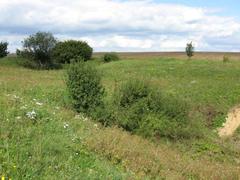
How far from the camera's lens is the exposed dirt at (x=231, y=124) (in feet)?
77.6

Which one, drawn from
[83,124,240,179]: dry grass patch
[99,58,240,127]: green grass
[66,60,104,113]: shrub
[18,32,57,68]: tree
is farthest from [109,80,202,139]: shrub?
[18,32,57,68]: tree

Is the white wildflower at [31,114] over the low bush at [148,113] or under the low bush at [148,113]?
over

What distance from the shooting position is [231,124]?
81.3 feet

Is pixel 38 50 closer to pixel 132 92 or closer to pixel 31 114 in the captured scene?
pixel 132 92

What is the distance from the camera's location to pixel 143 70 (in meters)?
38.2

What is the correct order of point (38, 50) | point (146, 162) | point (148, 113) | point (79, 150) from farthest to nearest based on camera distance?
point (38, 50)
point (148, 113)
point (146, 162)
point (79, 150)

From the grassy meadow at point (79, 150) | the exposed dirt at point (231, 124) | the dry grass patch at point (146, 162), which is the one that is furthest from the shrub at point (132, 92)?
the dry grass patch at point (146, 162)

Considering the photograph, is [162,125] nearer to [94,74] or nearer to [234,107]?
[94,74]

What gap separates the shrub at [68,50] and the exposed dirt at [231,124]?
101 ft

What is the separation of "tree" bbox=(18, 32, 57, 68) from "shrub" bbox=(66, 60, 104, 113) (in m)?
34.5

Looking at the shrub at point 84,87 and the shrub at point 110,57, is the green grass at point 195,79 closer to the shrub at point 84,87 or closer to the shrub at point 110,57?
the shrub at point 84,87

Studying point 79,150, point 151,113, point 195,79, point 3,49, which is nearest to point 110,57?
point 3,49

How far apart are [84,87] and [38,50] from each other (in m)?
35.6

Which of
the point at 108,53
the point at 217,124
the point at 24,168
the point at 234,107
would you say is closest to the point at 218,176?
the point at 24,168
